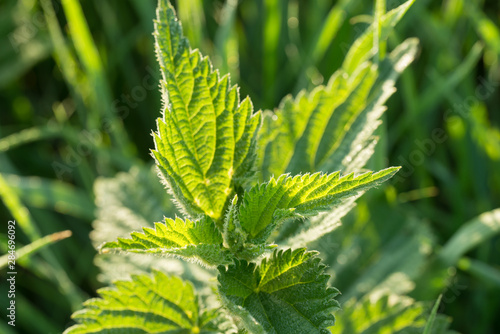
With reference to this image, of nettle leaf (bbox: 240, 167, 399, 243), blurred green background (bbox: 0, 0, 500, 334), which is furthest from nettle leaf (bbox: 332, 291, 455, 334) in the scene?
nettle leaf (bbox: 240, 167, 399, 243)

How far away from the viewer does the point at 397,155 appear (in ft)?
7.43

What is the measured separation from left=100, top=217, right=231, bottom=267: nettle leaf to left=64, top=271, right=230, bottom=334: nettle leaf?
0.57 feet

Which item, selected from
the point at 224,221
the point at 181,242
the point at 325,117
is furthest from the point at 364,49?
the point at 181,242

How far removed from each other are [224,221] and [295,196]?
17 centimetres

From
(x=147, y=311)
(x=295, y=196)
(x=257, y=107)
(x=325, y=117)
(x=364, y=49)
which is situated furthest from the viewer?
(x=257, y=107)

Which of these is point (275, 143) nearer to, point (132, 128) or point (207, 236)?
point (207, 236)

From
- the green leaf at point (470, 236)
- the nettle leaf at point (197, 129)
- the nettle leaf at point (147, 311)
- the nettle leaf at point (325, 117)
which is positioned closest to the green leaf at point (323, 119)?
the nettle leaf at point (325, 117)

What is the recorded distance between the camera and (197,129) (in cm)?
112

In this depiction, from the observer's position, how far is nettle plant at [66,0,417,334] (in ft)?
3.29

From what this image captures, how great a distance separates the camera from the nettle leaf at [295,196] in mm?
964

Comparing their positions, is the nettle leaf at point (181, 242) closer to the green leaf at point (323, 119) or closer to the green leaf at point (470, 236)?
the green leaf at point (323, 119)

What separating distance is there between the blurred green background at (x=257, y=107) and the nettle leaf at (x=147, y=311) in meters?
0.66

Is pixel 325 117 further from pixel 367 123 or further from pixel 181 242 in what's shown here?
pixel 181 242

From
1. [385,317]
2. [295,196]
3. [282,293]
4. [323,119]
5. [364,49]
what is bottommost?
[385,317]
